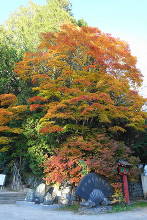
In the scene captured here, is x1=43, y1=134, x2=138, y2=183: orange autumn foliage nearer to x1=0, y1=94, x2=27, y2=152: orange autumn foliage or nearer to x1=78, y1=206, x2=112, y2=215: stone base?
x1=78, y1=206, x2=112, y2=215: stone base

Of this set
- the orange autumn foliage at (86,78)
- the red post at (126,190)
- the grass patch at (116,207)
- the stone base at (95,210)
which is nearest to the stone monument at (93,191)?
the stone base at (95,210)

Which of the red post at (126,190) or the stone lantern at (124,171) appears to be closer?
the red post at (126,190)

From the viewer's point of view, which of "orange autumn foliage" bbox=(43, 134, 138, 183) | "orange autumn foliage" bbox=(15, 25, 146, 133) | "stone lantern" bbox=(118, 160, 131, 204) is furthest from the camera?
"orange autumn foliage" bbox=(15, 25, 146, 133)

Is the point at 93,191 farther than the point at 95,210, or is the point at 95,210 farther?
the point at 93,191

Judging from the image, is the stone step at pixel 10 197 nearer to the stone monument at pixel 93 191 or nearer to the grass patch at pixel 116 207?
the grass patch at pixel 116 207

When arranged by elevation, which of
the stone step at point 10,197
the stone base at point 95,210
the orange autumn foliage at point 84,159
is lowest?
the stone base at point 95,210

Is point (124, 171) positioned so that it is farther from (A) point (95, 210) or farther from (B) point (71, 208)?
(B) point (71, 208)

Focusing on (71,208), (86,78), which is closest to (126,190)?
(71,208)

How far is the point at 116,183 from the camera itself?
10.6 metres

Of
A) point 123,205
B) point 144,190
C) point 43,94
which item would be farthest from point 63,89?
point 144,190

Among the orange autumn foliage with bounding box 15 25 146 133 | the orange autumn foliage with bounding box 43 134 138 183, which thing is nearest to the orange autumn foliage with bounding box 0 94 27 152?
the orange autumn foliage with bounding box 15 25 146 133

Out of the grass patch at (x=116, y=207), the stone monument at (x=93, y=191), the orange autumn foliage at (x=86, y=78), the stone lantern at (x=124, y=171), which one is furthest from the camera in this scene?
the orange autumn foliage at (x=86, y=78)

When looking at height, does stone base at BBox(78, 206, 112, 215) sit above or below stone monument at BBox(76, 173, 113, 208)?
below

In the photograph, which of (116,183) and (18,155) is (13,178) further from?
(116,183)
